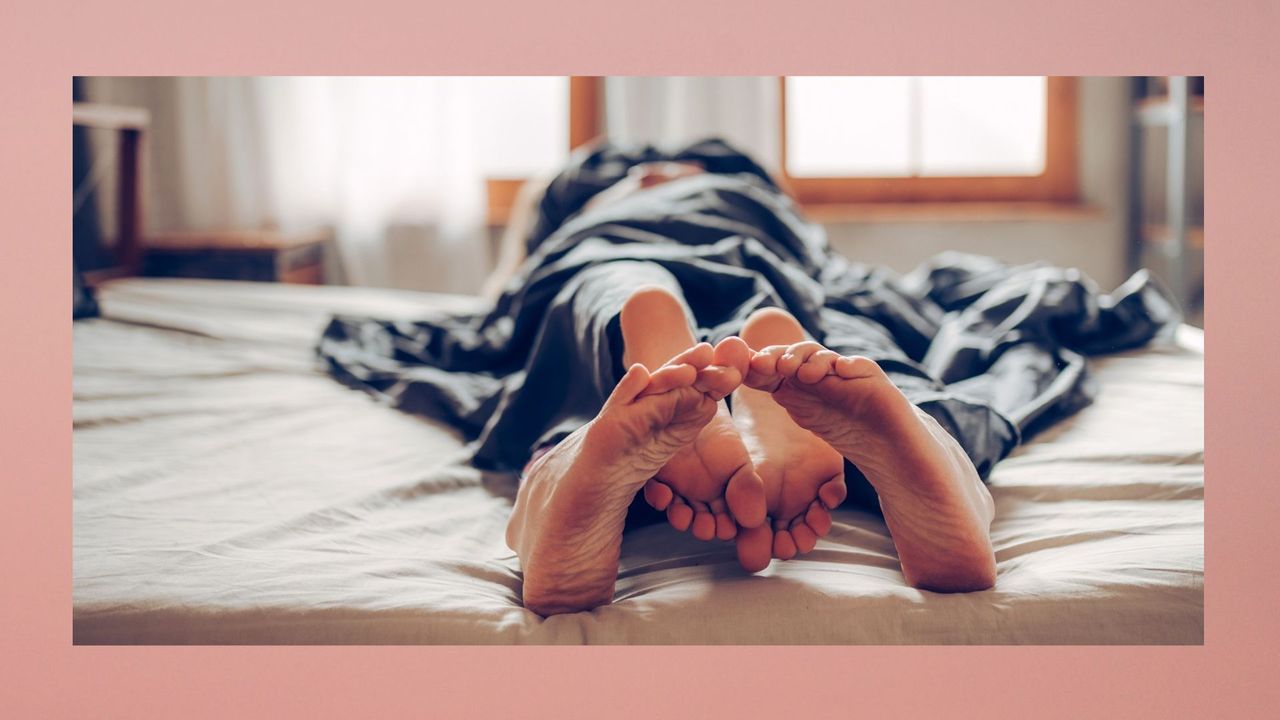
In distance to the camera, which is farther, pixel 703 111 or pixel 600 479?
pixel 703 111

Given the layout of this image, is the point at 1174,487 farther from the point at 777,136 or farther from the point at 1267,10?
the point at 777,136

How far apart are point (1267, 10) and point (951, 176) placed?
2030 millimetres

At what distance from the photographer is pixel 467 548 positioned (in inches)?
31.8

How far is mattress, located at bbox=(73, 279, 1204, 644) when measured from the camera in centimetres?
67

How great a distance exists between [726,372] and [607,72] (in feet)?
1.03

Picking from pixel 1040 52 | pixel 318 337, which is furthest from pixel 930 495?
pixel 318 337

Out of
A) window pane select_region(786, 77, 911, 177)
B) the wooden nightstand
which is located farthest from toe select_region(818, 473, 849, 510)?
window pane select_region(786, 77, 911, 177)

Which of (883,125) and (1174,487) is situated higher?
(883,125)

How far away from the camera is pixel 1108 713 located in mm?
733

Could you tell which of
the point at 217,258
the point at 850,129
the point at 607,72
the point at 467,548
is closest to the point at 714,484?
the point at 467,548

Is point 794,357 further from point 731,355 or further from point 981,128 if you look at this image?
point 981,128

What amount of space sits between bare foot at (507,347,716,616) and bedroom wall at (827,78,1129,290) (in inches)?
84.3

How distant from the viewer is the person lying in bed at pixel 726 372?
2.13 ft

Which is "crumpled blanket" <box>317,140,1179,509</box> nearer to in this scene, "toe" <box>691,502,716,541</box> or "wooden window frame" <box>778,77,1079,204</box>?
"toe" <box>691,502,716,541</box>
